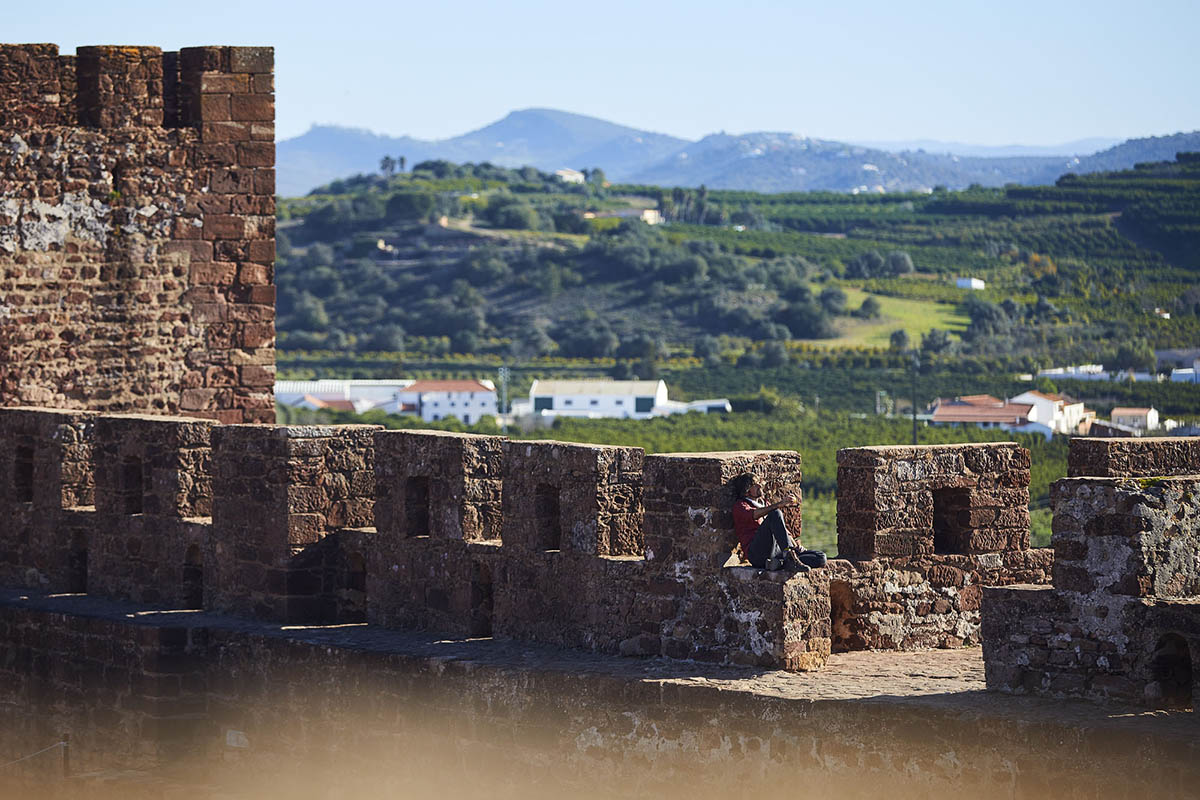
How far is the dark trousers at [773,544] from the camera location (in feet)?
28.3

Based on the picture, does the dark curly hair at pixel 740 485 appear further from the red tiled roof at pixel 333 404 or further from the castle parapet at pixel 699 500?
the red tiled roof at pixel 333 404

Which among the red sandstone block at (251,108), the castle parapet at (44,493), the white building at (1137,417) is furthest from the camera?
the white building at (1137,417)

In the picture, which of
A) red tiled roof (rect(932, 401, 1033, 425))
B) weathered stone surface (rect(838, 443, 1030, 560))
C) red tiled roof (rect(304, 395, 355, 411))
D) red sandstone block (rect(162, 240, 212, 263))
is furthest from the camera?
red tiled roof (rect(304, 395, 355, 411))

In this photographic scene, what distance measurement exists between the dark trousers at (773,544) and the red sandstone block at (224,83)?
6355 millimetres

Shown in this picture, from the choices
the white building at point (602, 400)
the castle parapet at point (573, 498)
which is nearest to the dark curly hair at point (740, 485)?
the castle parapet at point (573, 498)

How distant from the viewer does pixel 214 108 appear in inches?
532

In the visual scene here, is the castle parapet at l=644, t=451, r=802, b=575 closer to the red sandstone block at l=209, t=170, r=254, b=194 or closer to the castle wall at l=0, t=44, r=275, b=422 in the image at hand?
the castle wall at l=0, t=44, r=275, b=422

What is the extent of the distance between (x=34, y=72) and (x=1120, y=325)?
75.5m

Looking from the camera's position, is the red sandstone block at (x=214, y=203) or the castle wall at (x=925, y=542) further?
the red sandstone block at (x=214, y=203)

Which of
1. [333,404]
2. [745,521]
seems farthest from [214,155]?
[333,404]

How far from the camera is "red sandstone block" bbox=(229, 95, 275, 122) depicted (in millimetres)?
13594

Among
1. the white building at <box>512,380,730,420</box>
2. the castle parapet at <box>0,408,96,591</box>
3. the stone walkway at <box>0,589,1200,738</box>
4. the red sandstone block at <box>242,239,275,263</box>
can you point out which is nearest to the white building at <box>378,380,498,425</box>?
the white building at <box>512,380,730,420</box>

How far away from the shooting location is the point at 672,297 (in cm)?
13162

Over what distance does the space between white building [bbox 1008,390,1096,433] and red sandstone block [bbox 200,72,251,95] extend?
1855 inches
